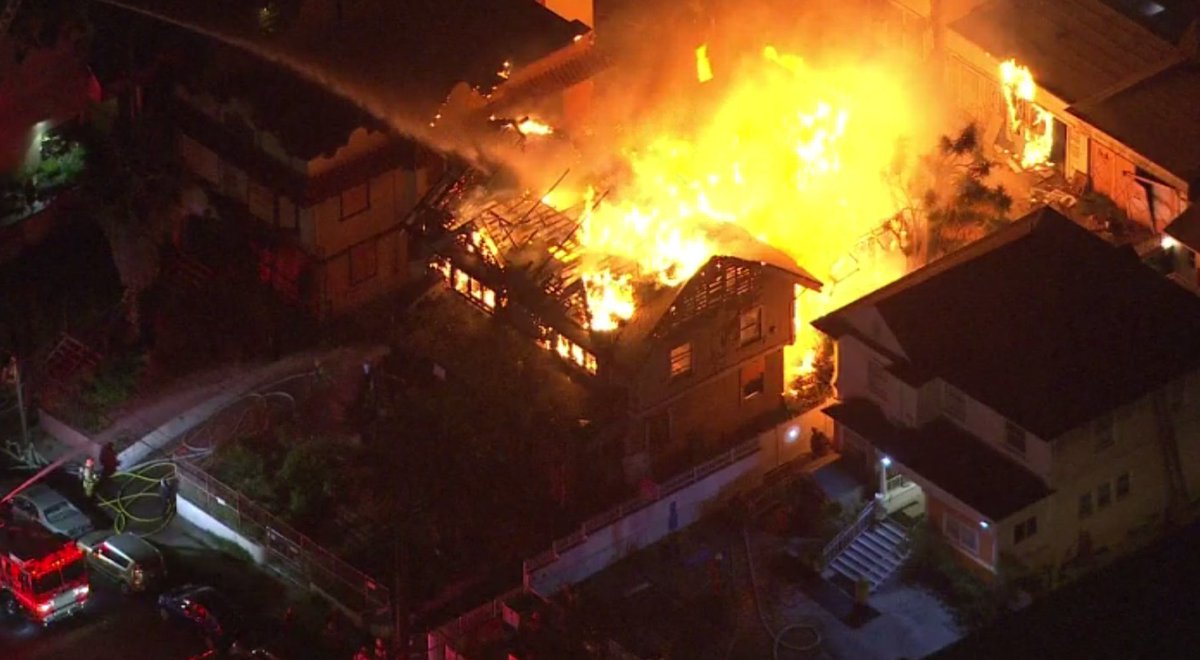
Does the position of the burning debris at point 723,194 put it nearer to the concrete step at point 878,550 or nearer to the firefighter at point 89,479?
the concrete step at point 878,550

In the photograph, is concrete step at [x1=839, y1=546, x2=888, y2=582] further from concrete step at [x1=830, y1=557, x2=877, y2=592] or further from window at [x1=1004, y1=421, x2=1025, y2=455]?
window at [x1=1004, y1=421, x2=1025, y2=455]

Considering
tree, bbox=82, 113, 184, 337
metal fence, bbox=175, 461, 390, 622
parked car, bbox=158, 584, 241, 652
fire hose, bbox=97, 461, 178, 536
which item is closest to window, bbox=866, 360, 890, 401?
metal fence, bbox=175, 461, 390, 622

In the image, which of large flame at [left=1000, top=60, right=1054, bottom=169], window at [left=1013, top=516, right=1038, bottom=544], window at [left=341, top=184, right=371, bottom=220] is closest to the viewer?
window at [left=1013, top=516, right=1038, bottom=544]

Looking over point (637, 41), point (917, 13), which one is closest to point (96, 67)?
point (637, 41)

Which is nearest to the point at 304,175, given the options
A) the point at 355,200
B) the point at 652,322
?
the point at 355,200

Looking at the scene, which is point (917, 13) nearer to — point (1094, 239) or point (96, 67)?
point (1094, 239)

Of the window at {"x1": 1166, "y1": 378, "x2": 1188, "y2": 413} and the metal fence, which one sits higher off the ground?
the window at {"x1": 1166, "y1": 378, "x2": 1188, "y2": 413}

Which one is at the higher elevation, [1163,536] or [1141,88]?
[1141,88]

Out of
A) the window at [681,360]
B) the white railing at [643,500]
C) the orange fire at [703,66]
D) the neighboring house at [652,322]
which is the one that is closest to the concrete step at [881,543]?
the white railing at [643,500]
